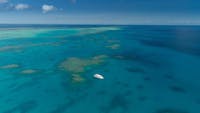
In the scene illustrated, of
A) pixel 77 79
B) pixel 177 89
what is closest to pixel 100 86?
pixel 77 79

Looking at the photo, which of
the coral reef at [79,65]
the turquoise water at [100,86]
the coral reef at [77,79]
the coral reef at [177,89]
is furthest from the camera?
the coral reef at [79,65]

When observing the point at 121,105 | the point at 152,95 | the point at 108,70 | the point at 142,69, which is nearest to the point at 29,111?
the point at 121,105

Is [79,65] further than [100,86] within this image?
Yes

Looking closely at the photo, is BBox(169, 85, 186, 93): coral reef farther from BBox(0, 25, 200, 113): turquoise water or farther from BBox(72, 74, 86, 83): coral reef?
BBox(72, 74, 86, 83): coral reef

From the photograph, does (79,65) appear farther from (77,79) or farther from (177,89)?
(177,89)

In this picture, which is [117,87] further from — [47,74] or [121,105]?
[47,74]

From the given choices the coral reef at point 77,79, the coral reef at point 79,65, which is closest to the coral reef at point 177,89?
the coral reef at point 77,79

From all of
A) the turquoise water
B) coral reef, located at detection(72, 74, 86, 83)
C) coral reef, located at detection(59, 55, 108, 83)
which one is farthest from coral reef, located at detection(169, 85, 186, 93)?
coral reef, located at detection(59, 55, 108, 83)

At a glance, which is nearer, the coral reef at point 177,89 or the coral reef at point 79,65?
the coral reef at point 177,89

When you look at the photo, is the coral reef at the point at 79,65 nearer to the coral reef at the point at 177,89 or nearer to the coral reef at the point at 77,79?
the coral reef at the point at 77,79

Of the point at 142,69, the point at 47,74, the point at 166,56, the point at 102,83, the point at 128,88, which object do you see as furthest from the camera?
the point at 166,56

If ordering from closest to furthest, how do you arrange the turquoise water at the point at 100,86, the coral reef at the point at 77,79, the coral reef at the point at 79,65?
the turquoise water at the point at 100,86 → the coral reef at the point at 77,79 → the coral reef at the point at 79,65
